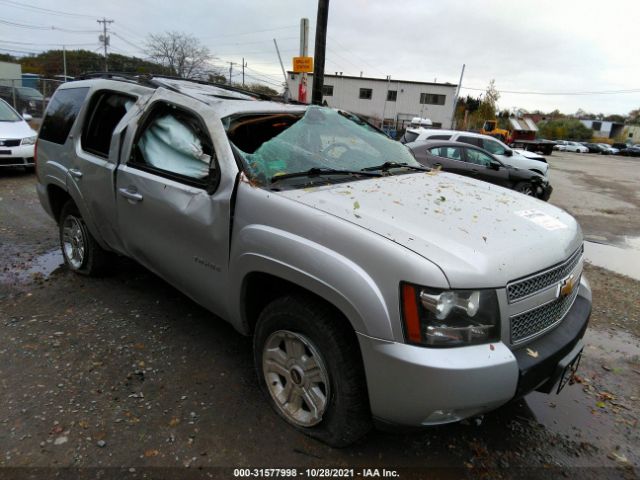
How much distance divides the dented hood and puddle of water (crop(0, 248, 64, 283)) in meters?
3.42

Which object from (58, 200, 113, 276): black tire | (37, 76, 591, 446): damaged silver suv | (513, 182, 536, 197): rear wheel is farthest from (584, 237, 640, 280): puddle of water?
(58, 200, 113, 276): black tire

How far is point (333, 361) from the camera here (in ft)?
6.91

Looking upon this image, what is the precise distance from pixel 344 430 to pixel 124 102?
3.02 meters

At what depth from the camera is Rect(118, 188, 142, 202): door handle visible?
3.12 m

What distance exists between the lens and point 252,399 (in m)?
2.77

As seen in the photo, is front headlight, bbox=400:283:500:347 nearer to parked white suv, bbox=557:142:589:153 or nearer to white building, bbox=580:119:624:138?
parked white suv, bbox=557:142:589:153

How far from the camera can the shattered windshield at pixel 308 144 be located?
108 inches

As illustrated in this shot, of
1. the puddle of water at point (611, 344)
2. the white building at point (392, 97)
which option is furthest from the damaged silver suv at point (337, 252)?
the white building at point (392, 97)

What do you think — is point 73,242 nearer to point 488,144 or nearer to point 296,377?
point 296,377

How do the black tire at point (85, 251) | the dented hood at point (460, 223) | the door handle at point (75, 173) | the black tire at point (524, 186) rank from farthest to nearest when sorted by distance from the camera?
the black tire at point (524, 186) < the black tire at point (85, 251) < the door handle at point (75, 173) < the dented hood at point (460, 223)

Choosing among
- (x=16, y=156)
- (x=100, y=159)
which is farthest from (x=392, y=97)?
(x=100, y=159)

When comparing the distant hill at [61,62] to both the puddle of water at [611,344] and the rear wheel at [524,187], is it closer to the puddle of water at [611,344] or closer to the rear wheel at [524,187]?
the rear wheel at [524,187]

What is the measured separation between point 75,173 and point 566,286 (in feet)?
12.6

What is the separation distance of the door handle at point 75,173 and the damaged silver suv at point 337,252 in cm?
7
